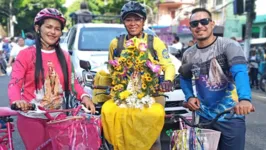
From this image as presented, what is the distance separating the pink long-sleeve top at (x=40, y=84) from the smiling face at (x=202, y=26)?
1.22m

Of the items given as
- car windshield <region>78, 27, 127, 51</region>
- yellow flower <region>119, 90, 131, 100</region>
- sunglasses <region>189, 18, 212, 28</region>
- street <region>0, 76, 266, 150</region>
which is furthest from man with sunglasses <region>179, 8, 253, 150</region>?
car windshield <region>78, 27, 127, 51</region>

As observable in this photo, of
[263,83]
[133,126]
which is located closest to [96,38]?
[133,126]

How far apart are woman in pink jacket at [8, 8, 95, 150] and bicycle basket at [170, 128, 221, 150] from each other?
33.5 inches

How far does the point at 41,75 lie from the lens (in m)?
3.23

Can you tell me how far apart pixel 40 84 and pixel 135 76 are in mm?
854

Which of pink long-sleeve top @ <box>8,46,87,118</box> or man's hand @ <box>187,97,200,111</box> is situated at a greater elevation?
pink long-sleeve top @ <box>8,46,87,118</box>

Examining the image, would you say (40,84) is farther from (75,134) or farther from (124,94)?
(124,94)

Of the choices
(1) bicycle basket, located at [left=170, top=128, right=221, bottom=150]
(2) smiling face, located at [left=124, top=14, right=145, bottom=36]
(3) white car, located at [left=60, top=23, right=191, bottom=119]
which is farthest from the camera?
(3) white car, located at [left=60, top=23, right=191, bottom=119]

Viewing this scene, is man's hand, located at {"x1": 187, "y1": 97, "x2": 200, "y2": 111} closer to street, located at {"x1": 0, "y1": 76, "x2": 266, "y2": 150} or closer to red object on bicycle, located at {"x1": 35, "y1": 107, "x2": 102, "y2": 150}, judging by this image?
red object on bicycle, located at {"x1": 35, "y1": 107, "x2": 102, "y2": 150}

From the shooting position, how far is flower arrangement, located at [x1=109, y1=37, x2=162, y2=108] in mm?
2945

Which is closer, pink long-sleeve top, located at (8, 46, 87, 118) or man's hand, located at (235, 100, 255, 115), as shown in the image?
man's hand, located at (235, 100, 255, 115)

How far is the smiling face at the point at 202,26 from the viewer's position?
10.5 feet

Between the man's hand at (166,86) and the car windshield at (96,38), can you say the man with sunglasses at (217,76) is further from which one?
the car windshield at (96,38)

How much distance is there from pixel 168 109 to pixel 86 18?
29.7ft
